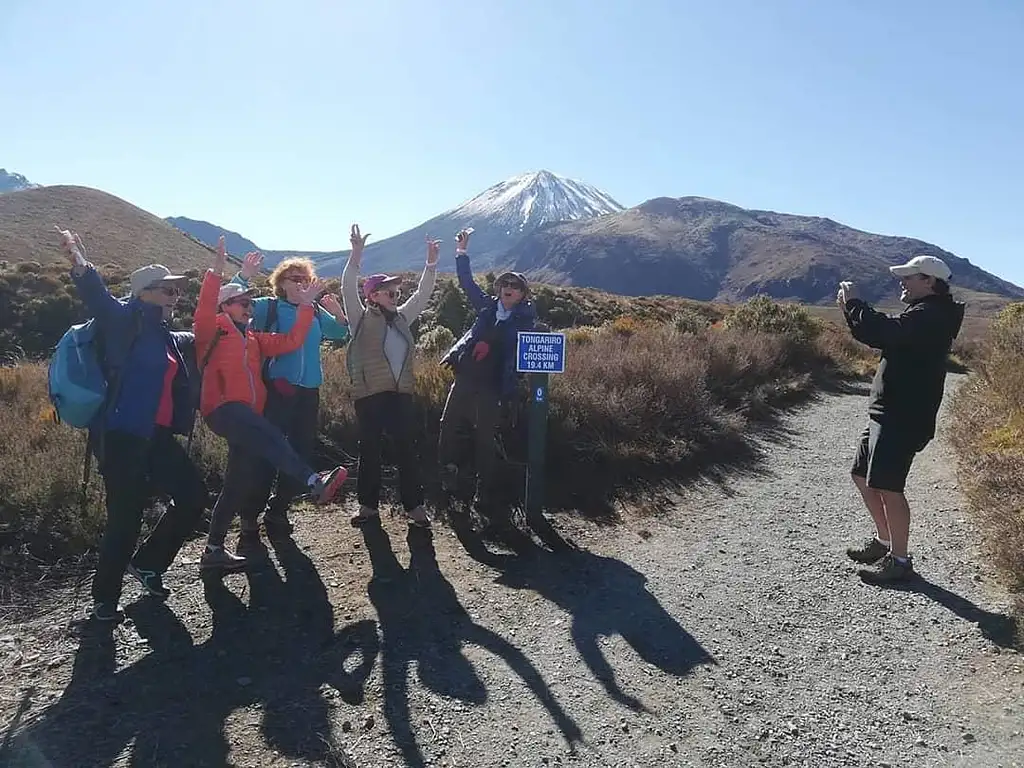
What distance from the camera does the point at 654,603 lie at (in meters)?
4.31

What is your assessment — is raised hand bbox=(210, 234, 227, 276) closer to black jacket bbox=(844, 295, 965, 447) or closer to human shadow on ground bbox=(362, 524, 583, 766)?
human shadow on ground bbox=(362, 524, 583, 766)

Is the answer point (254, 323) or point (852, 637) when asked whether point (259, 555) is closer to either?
point (254, 323)

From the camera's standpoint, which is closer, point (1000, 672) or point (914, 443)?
point (1000, 672)

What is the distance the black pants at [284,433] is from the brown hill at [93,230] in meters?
42.8

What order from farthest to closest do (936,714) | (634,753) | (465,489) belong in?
(465,489), (936,714), (634,753)

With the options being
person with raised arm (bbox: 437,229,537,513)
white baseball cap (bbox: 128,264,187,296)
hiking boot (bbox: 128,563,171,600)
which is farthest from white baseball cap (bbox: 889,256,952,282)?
hiking boot (bbox: 128,563,171,600)

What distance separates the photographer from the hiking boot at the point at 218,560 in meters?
4.26

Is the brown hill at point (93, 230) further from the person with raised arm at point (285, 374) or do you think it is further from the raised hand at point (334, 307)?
the person with raised arm at point (285, 374)

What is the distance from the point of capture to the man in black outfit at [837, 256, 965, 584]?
13.8 ft

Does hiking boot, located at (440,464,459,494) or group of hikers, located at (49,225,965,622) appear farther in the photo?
hiking boot, located at (440,464,459,494)

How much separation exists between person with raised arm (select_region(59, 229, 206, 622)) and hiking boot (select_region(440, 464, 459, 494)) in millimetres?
2265

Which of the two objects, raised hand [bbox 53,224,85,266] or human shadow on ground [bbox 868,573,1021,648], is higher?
raised hand [bbox 53,224,85,266]

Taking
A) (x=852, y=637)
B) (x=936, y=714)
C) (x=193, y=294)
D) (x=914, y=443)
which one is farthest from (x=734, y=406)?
(x=193, y=294)

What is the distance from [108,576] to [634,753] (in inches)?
110
